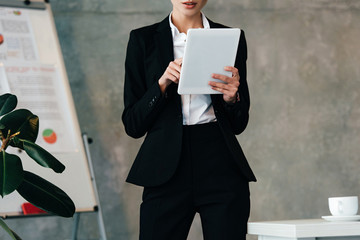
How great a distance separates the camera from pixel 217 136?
5.19 ft

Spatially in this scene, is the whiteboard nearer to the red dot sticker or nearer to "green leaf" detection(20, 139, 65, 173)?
the red dot sticker

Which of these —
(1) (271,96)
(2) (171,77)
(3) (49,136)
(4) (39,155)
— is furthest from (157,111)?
(1) (271,96)

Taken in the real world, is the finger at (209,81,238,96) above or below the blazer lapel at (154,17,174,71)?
below

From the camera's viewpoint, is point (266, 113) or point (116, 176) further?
point (266, 113)

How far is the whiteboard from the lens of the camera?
2744 mm

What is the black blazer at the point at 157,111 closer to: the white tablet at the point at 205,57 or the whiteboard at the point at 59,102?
the white tablet at the point at 205,57

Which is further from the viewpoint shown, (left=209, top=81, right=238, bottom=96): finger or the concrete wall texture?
the concrete wall texture

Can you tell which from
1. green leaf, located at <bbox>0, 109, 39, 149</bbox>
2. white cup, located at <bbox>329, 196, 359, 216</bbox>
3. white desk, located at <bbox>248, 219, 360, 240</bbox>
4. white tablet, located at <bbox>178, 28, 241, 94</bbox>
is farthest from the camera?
green leaf, located at <bbox>0, 109, 39, 149</bbox>

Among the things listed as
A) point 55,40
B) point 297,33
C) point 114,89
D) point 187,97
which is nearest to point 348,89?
point 297,33

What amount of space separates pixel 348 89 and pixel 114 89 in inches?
63.0

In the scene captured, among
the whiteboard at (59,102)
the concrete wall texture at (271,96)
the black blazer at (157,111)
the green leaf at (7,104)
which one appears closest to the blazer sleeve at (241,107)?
the black blazer at (157,111)

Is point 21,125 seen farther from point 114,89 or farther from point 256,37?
point 256,37

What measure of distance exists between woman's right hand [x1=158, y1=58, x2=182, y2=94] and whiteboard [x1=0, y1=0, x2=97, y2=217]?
134cm

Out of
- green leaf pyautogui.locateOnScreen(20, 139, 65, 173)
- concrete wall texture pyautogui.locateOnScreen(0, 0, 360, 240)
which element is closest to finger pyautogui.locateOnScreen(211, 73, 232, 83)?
green leaf pyautogui.locateOnScreen(20, 139, 65, 173)
